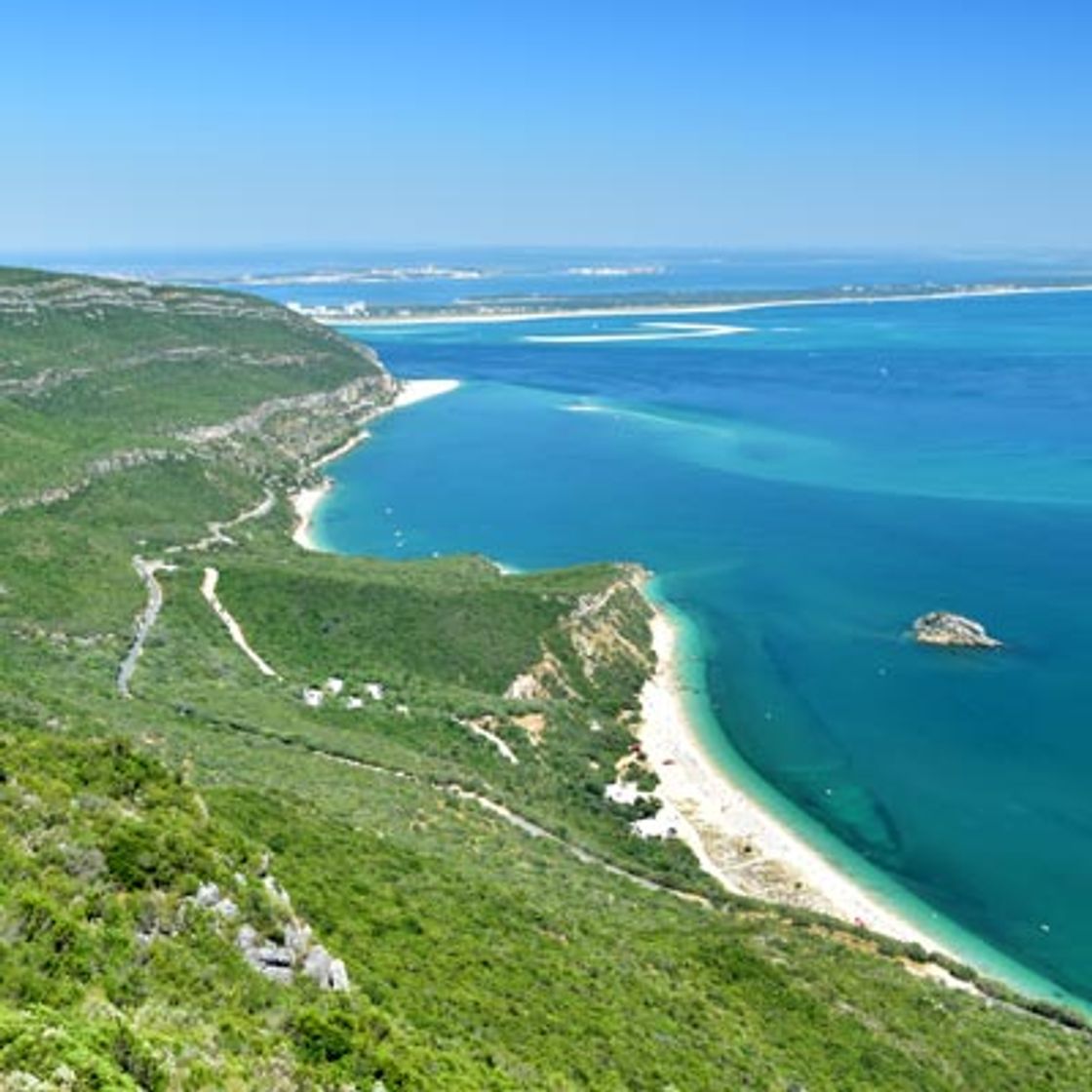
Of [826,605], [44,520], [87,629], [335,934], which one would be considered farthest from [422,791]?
[826,605]

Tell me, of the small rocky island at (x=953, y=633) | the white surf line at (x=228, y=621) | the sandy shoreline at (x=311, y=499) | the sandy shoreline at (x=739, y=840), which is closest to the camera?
the sandy shoreline at (x=739, y=840)

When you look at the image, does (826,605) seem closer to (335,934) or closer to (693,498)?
(693,498)

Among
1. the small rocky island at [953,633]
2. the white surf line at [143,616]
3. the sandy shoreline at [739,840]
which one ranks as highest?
the white surf line at [143,616]

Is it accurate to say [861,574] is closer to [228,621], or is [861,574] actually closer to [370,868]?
[228,621]

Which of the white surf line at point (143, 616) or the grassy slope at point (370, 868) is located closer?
the grassy slope at point (370, 868)

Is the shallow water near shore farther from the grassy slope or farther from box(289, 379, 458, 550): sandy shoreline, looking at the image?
the grassy slope

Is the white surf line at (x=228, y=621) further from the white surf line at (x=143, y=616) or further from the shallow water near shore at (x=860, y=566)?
the shallow water near shore at (x=860, y=566)

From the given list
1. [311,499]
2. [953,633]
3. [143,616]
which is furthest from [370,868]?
[311,499]

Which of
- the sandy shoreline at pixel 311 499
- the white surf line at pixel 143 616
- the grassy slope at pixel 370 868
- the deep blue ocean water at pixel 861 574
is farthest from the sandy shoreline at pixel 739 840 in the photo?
the sandy shoreline at pixel 311 499
